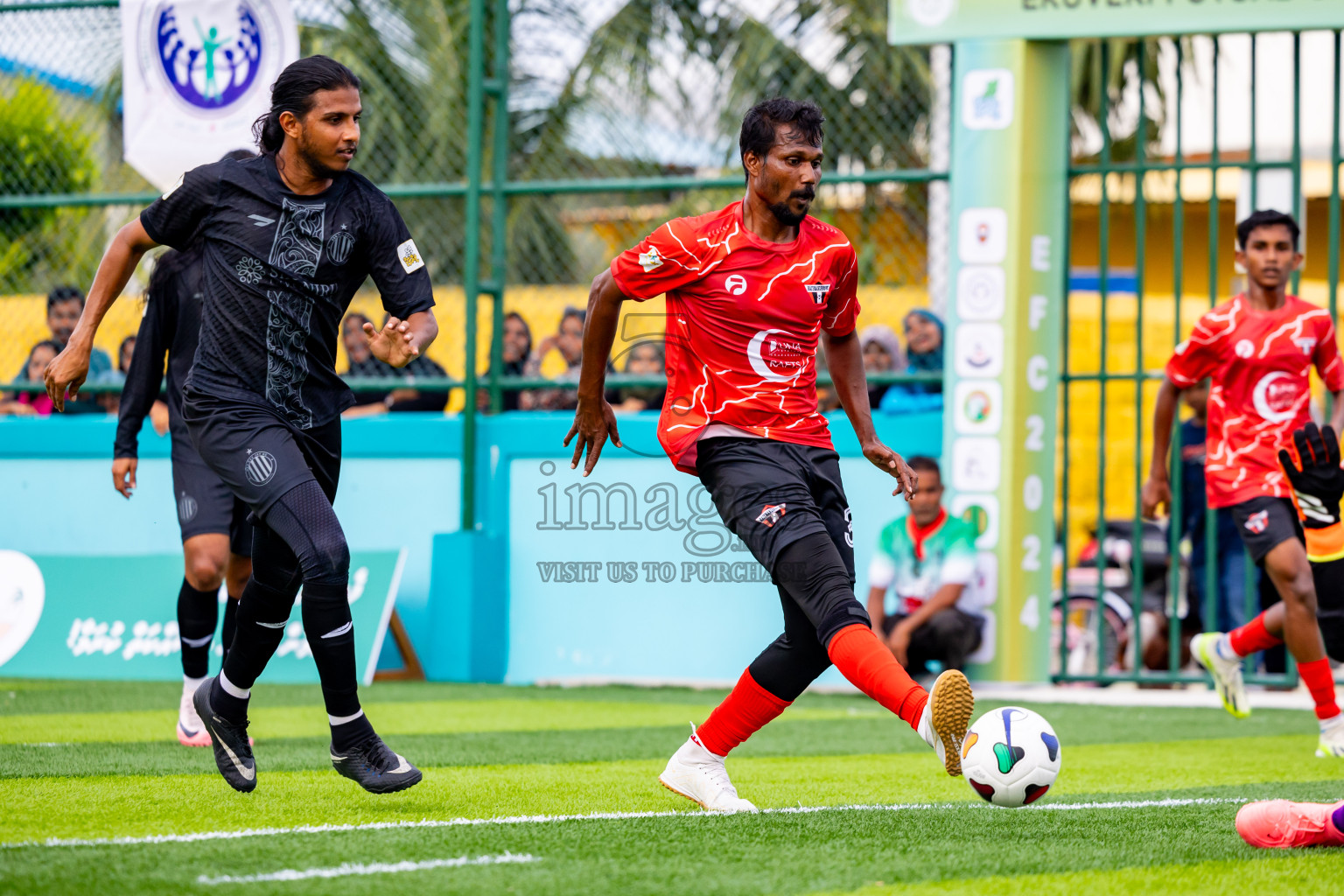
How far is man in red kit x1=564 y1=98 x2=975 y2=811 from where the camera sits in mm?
4344

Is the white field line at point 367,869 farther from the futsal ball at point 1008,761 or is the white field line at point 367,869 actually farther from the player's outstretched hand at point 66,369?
the player's outstretched hand at point 66,369

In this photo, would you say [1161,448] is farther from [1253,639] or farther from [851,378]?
[851,378]

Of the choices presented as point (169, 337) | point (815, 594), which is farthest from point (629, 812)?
point (169, 337)

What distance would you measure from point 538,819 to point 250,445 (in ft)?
4.26

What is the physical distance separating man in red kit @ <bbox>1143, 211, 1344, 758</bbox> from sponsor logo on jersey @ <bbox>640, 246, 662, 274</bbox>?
132 inches

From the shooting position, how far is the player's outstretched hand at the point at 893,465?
455 centimetres

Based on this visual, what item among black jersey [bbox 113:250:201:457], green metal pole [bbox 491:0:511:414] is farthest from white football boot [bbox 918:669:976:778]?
green metal pole [bbox 491:0:511:414]

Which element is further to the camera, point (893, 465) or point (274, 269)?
point (893, 465)

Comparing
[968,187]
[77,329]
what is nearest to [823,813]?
[77,329]

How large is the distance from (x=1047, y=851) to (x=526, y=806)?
4.81 feet

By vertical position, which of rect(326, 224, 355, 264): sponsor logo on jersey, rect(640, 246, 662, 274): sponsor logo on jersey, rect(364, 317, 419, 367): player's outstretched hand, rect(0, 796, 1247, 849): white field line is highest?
rect(326, 224, 355, 264): sponsor logo on jersey

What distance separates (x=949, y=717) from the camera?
364cm

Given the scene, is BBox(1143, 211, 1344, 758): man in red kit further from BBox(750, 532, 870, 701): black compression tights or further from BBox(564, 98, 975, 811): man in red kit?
BBox(750, 532, 870, 701): black compression tights

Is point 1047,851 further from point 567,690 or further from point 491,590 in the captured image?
point 491,590
